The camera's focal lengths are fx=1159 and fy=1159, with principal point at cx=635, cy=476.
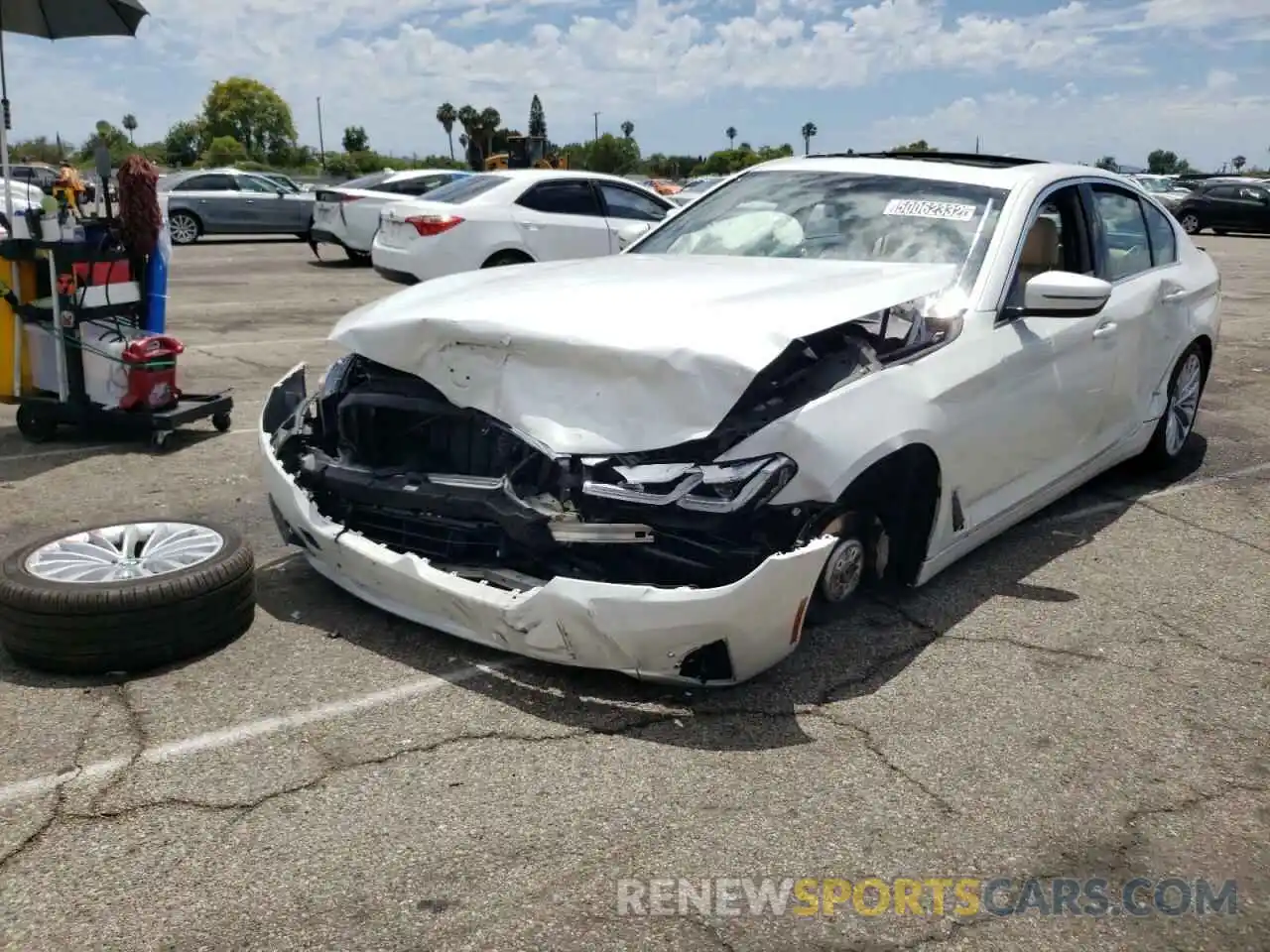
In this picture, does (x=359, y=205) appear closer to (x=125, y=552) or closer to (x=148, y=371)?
(x=148, y=371)

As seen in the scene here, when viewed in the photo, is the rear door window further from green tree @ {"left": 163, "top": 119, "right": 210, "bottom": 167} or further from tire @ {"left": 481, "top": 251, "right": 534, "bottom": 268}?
green tree @ {"left": 163, "top": 119, "right": 210, "bottom": 167}

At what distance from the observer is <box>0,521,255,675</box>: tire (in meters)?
3.58

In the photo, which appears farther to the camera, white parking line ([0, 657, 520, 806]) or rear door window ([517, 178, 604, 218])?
rear door window ([517, 178, 604, 218])

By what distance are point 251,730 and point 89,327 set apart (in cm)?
405

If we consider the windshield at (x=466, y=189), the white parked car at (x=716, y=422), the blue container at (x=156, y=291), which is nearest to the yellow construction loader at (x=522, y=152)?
the windshield at (x=466, y=189)

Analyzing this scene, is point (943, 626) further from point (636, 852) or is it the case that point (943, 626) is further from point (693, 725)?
point (636, 852)

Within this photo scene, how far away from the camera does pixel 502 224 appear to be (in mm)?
12125

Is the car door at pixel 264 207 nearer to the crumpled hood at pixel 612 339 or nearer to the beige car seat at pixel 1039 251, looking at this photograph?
the crumpled hood at pixel 612 339

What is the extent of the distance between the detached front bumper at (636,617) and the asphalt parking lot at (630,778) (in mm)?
184

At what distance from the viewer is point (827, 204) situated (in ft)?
17.1

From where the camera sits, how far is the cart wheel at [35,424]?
6594mm

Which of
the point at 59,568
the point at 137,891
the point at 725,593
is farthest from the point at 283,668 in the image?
the point at 725,593

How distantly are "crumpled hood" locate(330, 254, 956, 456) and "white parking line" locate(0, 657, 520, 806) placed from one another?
0.85 metres

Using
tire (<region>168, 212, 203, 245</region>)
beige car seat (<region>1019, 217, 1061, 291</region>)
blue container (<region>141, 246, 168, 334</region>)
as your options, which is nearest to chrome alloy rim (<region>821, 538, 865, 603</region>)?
beige car seat (<region>1019, 217, 1061, 291</region>)
